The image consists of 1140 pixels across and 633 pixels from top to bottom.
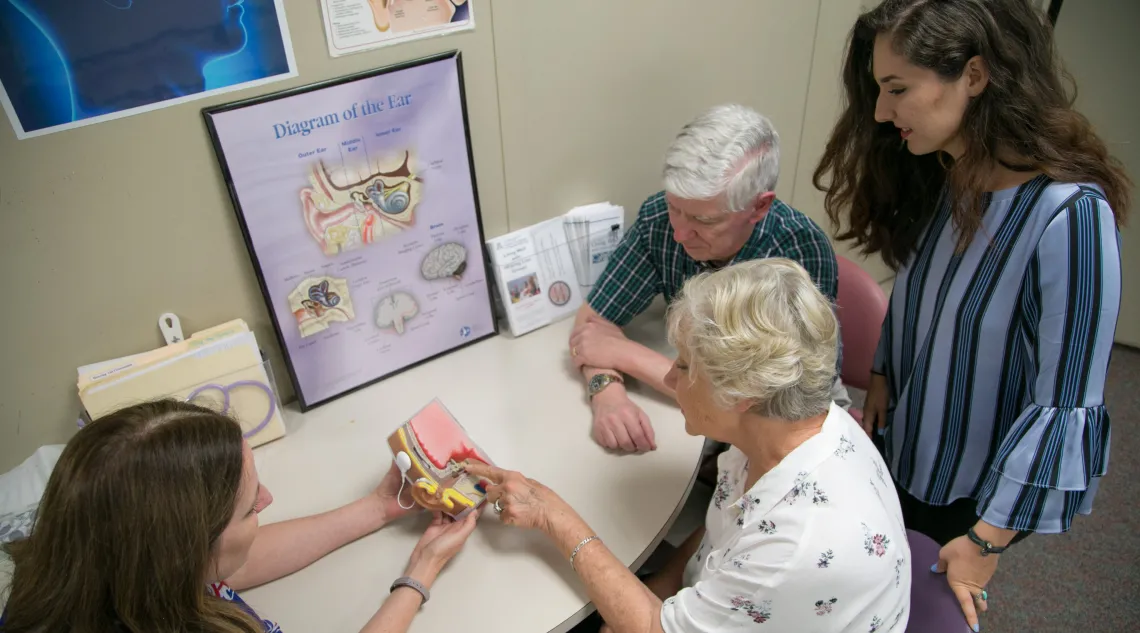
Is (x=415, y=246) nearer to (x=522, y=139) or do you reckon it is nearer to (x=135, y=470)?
(x=522, y=139)

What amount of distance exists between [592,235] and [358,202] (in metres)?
0.63

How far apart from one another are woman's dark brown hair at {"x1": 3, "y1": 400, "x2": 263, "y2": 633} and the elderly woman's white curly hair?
0.72 metres

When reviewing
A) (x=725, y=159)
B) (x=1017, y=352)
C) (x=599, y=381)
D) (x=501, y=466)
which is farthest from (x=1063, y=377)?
(x=501, y=466)

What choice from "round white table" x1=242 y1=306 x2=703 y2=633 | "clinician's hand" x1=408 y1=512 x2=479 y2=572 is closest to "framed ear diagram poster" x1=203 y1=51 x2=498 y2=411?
"round white table" x1=242 y1=306 x2=703 y2=633

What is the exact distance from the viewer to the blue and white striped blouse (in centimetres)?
117

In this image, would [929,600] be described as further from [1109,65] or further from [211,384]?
[1109,65]

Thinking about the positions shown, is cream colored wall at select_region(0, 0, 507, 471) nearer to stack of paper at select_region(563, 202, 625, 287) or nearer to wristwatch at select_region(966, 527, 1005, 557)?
stack of paper at select_region(563, 202, 625, 287)

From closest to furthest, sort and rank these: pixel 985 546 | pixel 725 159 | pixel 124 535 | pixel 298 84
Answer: pixel 124 535, pixel 985 546, pixel 298 84, pixel 725 159

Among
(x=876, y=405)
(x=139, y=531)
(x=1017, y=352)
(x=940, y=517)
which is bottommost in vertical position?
(x=940, y=517)

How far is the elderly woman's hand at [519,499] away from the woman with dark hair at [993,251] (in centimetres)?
70

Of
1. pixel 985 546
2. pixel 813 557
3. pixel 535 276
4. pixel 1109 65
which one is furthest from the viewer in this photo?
pixel 1109 65

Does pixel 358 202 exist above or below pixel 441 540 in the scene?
above

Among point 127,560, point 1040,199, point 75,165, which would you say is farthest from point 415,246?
point 1040,199

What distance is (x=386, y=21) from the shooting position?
4.66 feet
